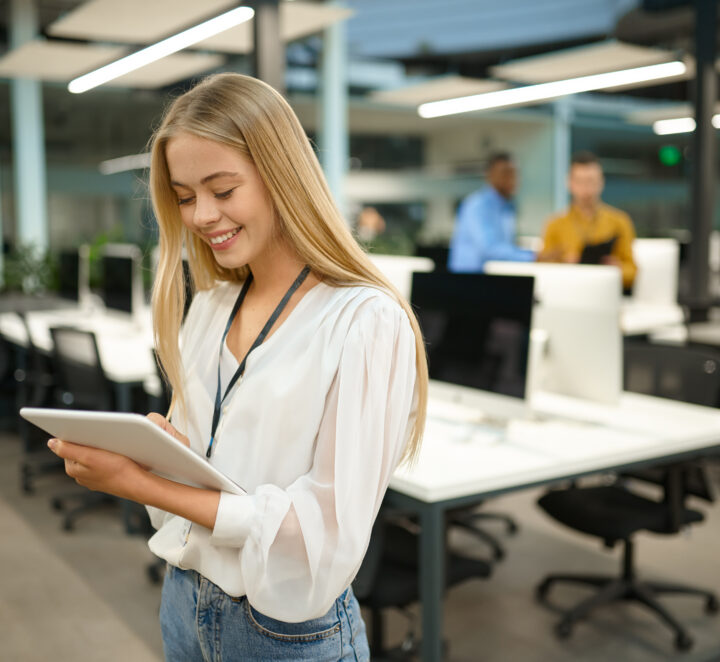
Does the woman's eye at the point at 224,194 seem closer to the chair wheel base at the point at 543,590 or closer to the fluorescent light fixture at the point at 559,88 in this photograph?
the chair wheel base at the point at 543,590

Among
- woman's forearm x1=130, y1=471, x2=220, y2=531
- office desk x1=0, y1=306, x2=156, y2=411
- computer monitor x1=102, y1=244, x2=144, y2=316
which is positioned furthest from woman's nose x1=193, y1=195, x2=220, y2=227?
computer monitor x1=102, y1=244, x2=144, y2=316

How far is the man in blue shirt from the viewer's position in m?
4.95

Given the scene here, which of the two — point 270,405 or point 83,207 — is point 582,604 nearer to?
point 270,405

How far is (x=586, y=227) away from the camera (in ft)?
16.1

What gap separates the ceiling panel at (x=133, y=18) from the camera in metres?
3.92

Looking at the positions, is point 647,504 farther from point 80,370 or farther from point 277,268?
point 80,370

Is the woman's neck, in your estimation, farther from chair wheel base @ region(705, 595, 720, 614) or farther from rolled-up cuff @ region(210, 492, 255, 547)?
chair wheel base @ region(705, 595, 720, 614)

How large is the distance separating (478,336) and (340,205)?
4790mm

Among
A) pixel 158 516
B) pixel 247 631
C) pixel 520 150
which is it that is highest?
pixel 520 150

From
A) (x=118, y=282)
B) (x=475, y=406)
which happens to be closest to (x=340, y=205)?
(x=118, y=282)

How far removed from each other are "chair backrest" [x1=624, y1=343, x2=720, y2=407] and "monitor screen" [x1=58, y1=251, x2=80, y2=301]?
3.96m

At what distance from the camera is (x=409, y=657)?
2.64 m

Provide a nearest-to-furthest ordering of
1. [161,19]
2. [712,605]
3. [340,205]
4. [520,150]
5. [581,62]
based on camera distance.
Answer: [712,605]
[161,19]
[581,62]
[340,205]
[520,150]

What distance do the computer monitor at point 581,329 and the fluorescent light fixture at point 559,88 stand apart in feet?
10.6
